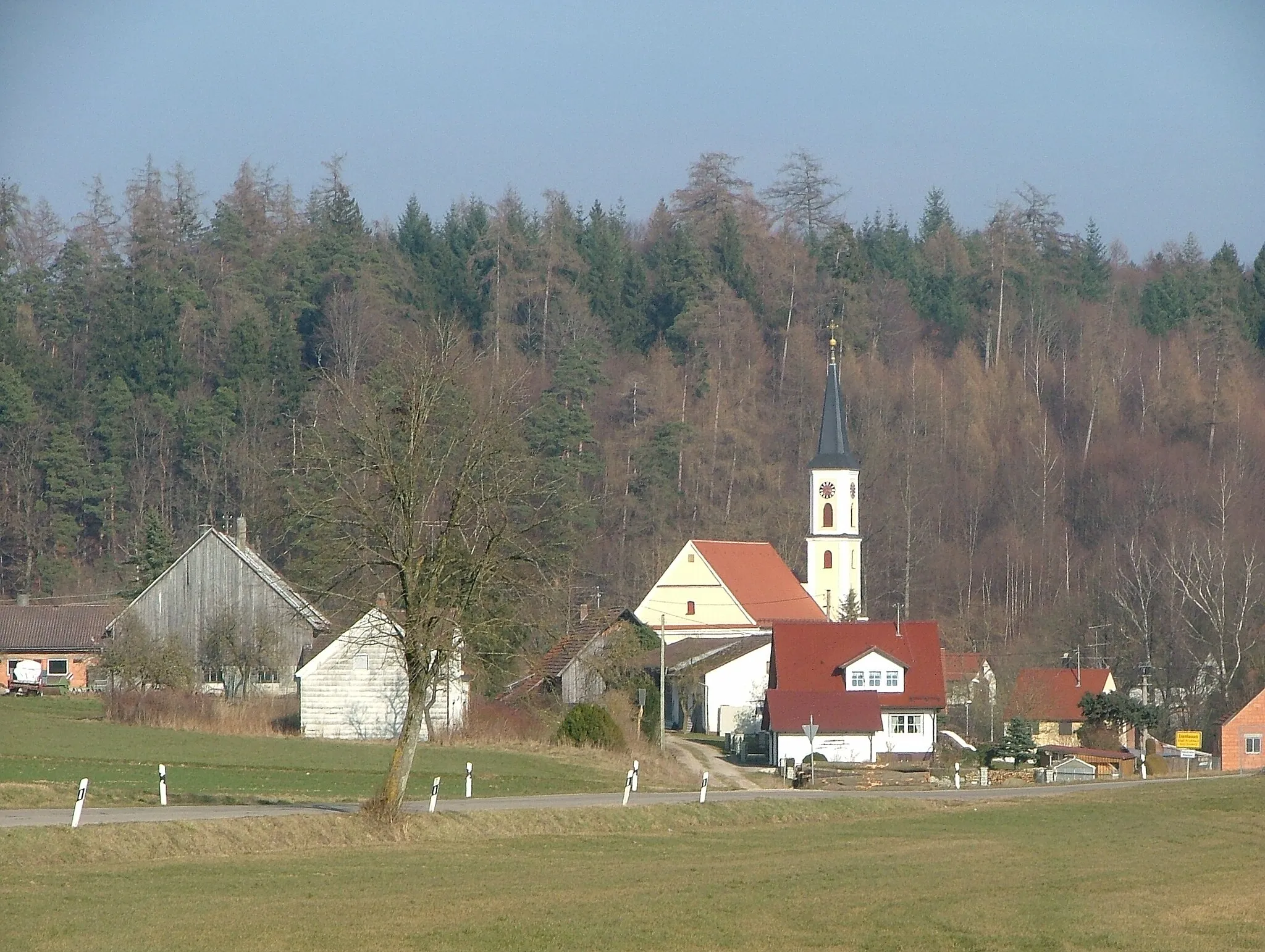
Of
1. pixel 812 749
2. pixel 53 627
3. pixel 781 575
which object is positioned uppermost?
pixel 781 575

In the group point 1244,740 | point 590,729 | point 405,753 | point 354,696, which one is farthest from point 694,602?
point 405,753

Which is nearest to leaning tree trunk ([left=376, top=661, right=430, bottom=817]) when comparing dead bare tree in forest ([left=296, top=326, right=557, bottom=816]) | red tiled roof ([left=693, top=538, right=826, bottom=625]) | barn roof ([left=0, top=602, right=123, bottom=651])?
dead bare tree in forest ([left=296, top=326, right=557, bottom=816])

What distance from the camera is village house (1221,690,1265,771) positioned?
209ft

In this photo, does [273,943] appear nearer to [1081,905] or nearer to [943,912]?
[943,912]

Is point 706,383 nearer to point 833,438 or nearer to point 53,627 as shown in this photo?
point 833,438

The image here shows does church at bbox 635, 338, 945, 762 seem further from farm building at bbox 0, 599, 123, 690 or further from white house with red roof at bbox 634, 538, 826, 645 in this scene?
farm building at bbox 0, 599, 123, 690

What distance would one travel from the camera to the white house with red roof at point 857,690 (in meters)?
56.3

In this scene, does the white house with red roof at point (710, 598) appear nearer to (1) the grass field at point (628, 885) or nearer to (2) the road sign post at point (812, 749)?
(2) the road sign post at point (812, 749)

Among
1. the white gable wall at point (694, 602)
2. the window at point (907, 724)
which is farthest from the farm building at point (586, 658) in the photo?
the white gable wall at point (694, 602)

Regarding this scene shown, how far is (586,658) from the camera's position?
212 ft

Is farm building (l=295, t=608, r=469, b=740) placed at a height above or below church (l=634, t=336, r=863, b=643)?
below

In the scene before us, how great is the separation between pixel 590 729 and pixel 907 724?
48.3ft

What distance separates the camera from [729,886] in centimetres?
2133

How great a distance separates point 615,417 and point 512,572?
78.2 metres
